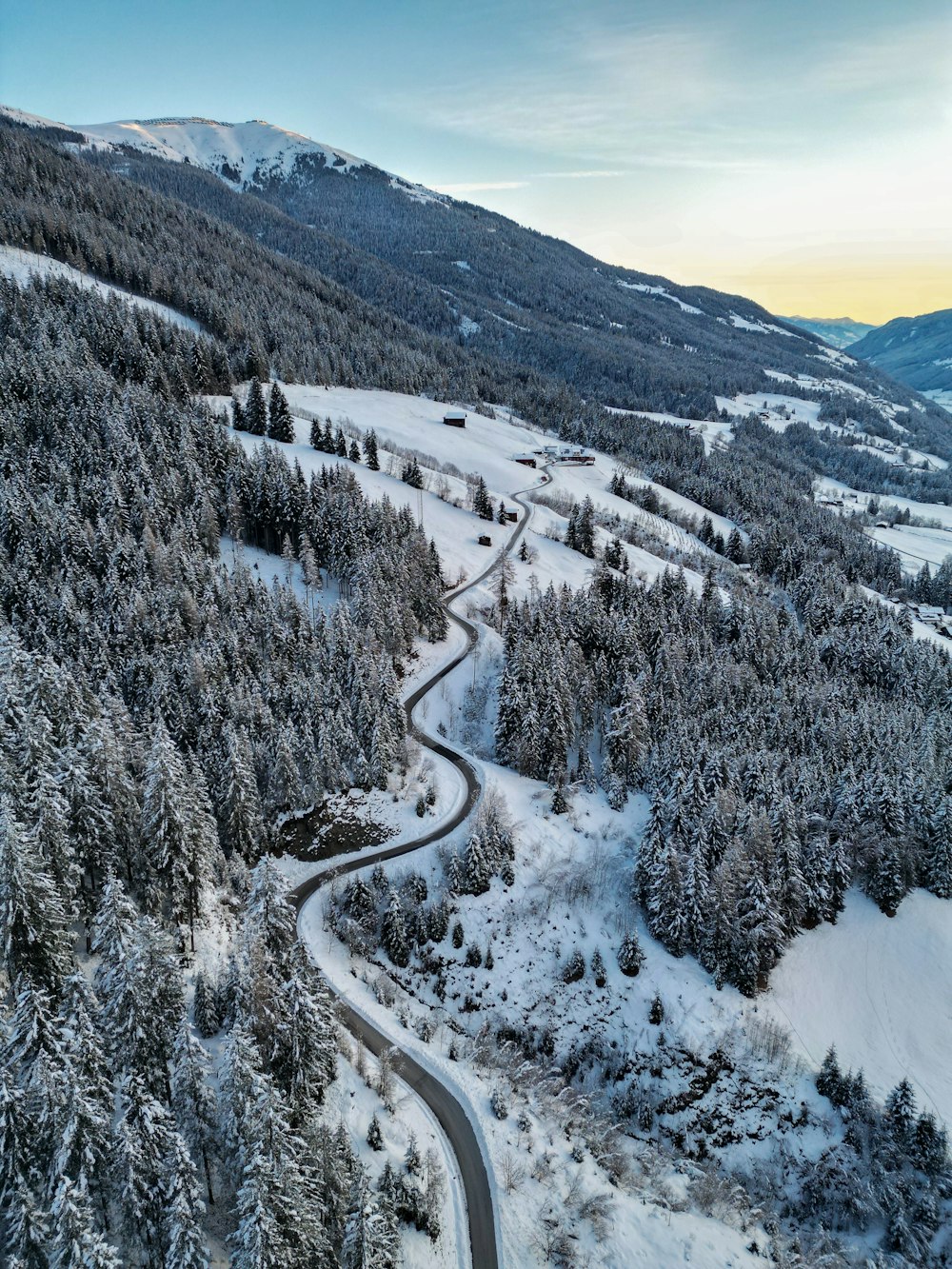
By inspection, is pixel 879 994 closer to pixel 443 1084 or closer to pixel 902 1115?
pixel 902 1115

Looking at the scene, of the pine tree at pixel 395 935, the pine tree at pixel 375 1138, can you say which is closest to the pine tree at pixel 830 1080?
the pine tree at pixel 395 935

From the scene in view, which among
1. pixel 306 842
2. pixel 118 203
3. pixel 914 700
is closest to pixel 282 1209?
pixel 306 842

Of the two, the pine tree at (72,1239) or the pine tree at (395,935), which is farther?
the pine tree at (395,935)

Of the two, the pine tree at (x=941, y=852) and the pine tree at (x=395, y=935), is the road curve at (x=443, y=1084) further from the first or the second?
the pine tree at (x=941, y=852)

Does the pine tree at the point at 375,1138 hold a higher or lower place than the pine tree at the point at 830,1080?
higher

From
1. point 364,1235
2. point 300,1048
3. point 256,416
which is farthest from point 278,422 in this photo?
point 364,1235

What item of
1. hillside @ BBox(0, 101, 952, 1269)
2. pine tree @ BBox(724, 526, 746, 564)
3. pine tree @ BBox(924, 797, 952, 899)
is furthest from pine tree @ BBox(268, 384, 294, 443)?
pine tree @ BBox(924, 797, 952, 899)
